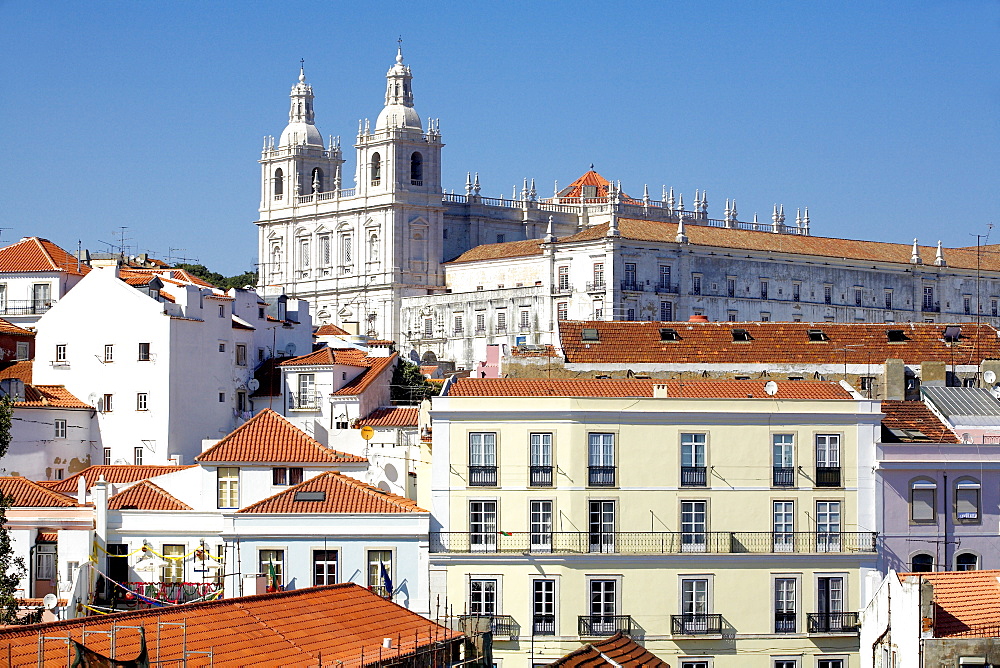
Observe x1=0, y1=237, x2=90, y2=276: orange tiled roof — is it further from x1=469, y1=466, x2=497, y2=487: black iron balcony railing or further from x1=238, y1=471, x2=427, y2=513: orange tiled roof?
x1=469, y1=466, x2=497, y2=487: black iron balcony railing

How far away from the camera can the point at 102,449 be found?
231 ft

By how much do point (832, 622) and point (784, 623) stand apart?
1.09 m

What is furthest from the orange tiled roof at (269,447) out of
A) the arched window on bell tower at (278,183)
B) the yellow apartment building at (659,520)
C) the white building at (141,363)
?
the arched window on bell tower at (278,183)

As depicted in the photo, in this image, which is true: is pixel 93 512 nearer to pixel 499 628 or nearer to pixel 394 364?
pixel 499 628

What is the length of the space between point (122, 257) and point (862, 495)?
53926 mm

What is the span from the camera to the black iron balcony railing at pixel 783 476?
156 feet

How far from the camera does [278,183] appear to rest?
522ft

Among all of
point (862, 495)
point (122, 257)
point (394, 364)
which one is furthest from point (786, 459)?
point (122, 257)

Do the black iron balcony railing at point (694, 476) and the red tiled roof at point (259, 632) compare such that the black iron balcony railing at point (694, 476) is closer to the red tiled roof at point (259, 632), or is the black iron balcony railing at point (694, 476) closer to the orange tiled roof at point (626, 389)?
the orange tiled roof at point (626, 389)

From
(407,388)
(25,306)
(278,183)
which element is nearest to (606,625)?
(407,388)

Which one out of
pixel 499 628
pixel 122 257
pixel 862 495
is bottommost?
pixel 499 628

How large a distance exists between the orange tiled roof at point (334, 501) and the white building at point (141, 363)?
21885 millimetres

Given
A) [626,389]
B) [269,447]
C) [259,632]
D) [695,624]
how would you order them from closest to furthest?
[259,632]
[695,624]
[626,389]
[269,447]

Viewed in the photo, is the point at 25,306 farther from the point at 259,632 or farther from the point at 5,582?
the point at 259,632
